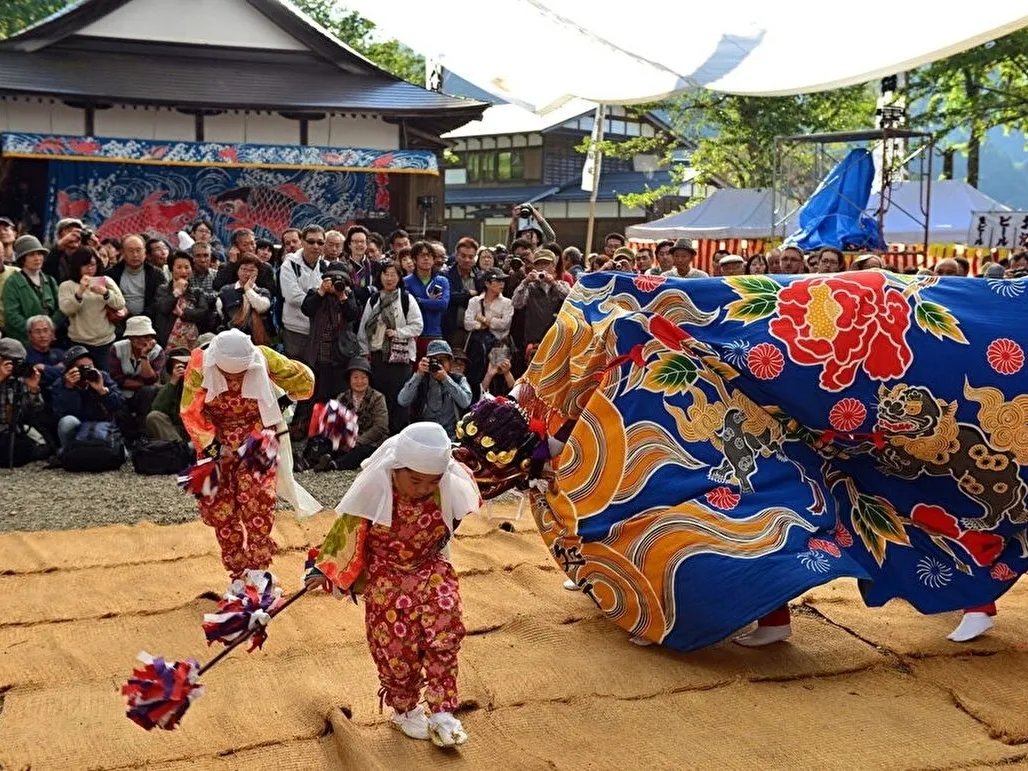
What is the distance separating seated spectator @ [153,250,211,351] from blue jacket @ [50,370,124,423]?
58 centimetres

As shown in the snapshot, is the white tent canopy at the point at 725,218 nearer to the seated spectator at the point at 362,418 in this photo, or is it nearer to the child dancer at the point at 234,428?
the seated spectator at the point at 362,418

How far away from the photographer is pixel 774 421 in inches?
Answer: 170

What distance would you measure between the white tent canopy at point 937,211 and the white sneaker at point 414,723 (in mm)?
11623

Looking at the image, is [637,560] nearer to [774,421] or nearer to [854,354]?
[774,421]

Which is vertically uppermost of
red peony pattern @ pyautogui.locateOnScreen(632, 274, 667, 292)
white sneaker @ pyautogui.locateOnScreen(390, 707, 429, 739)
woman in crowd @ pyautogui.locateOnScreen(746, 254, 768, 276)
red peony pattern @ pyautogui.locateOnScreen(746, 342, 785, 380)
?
red peony pattern @ pyautogui.locateOnScreen(632, 274, 667, 292)

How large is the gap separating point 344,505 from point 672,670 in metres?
1.48

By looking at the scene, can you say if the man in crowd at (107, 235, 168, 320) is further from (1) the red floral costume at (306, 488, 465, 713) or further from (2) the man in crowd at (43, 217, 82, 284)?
(1) the red floral costume at (306, 488, 465, 713)

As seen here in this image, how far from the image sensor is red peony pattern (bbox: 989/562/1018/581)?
418 centimetres

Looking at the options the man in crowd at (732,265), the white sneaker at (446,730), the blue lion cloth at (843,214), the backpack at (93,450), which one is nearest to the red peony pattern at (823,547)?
the white sneaker at (446,730)

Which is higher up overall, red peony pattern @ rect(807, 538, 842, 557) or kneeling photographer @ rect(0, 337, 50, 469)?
red peony pattern @ rect(807, 538, 842, 557)

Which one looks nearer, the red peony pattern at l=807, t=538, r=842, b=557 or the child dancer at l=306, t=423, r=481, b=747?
the child dancer at l=306, t=423, r=481, b=747

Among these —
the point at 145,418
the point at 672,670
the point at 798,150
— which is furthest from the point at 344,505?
the point at 798,150

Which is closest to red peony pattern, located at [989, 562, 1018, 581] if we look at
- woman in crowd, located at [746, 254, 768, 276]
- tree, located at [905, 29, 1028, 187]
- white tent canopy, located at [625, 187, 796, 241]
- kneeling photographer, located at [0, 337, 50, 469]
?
woman in crowd, located at [746, 254, 768, 276]

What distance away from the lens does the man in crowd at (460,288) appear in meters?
8.60
